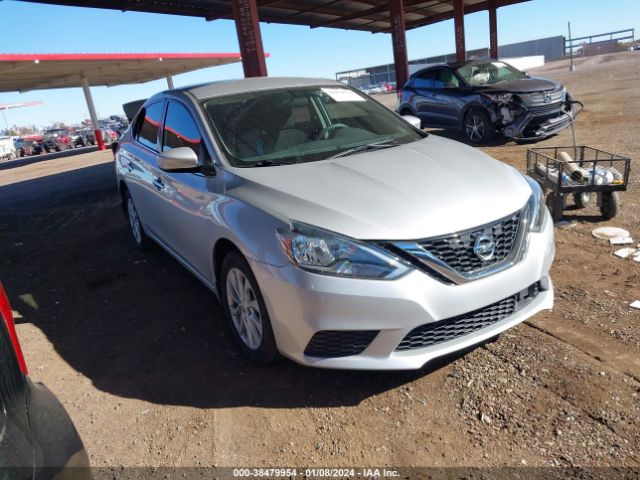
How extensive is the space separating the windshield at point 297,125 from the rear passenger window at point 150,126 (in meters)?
0.99

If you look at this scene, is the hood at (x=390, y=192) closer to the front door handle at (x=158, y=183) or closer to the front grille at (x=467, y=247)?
the front grille at (x=467, y=247)

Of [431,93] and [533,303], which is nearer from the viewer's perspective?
[533,303]

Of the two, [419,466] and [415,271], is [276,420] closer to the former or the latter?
[419,466]

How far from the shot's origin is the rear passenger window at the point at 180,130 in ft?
11.6

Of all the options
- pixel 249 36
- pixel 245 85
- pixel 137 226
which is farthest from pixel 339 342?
pixel 249 36

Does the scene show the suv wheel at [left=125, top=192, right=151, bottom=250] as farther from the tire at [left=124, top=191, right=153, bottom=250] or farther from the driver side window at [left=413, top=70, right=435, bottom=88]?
the driver side window at [left=413, top=70, right=435, bottom=88]

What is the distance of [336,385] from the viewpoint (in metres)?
2.81

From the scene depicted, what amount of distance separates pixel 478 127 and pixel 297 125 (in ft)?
24.1

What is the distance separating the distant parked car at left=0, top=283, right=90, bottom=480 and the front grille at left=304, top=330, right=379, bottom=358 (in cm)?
116

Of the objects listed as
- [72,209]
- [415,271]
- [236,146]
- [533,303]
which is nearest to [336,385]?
[415,271]

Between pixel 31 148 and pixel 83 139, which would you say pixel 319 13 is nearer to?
pixel 83 139

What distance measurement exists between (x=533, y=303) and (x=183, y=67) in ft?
105

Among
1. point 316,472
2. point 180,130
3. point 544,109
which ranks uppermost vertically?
point 180,130

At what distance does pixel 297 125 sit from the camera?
12.1 ft
